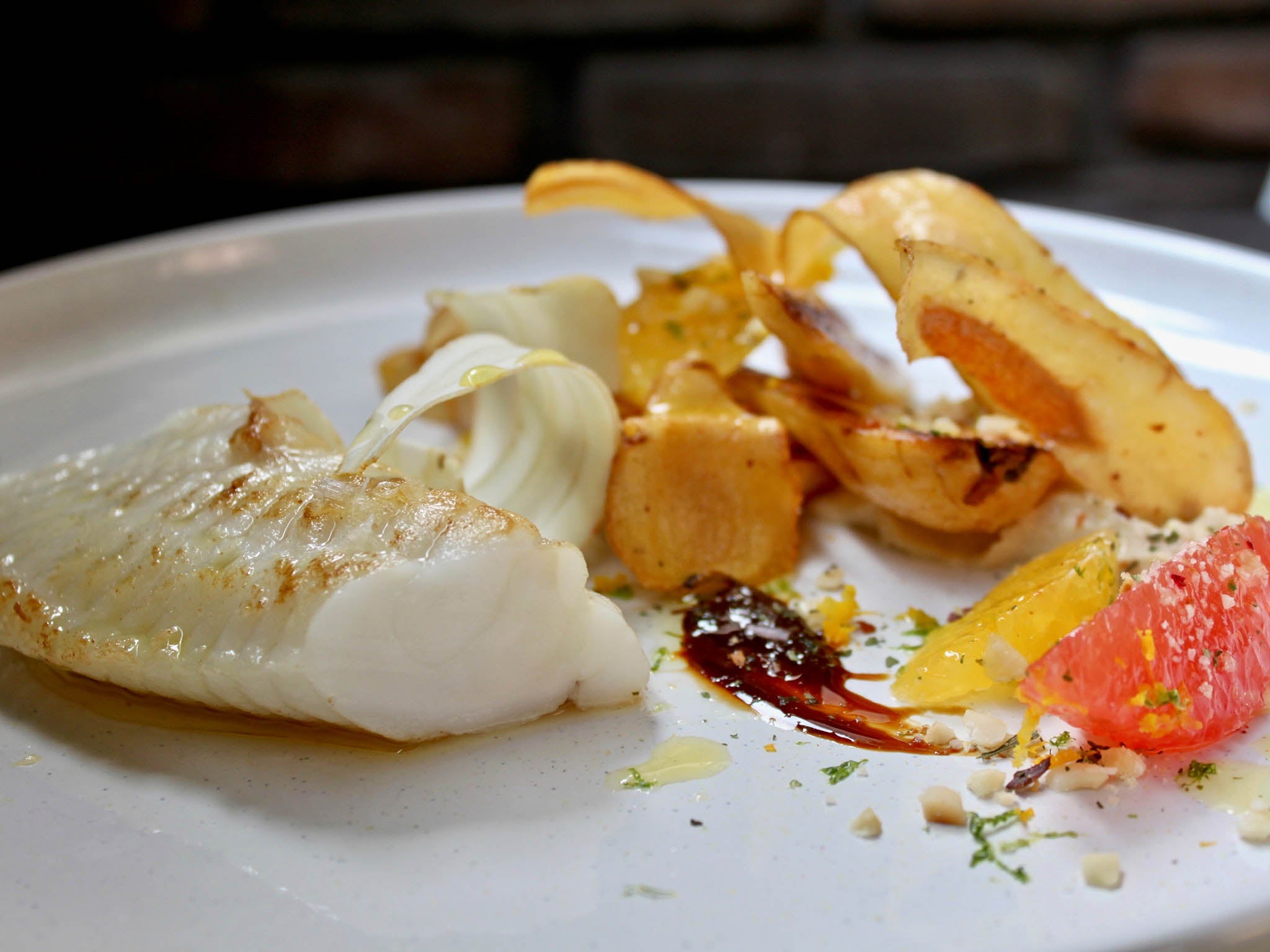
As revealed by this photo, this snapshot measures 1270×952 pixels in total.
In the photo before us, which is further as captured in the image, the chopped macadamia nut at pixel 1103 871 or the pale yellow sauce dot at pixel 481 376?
the pale yellow sauce dot at pixel 481 376

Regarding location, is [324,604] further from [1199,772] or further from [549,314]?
[1199,772]

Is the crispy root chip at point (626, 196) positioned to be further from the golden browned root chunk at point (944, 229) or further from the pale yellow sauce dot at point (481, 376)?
the pale yellow sauce dot at point (481, 376)

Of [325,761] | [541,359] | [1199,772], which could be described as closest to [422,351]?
[541,359]

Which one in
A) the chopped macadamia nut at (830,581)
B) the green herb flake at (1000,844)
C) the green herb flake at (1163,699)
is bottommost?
the chopped macadamia nut at (830,581)


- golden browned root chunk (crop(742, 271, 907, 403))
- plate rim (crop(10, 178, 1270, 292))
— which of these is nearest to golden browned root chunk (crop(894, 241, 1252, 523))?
golden browned root chunk (crop(742, 271, 907, 403))

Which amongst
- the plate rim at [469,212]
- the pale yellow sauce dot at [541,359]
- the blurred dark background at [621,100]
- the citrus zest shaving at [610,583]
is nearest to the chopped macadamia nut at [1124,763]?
the citrus zest shaving at [610,583]
